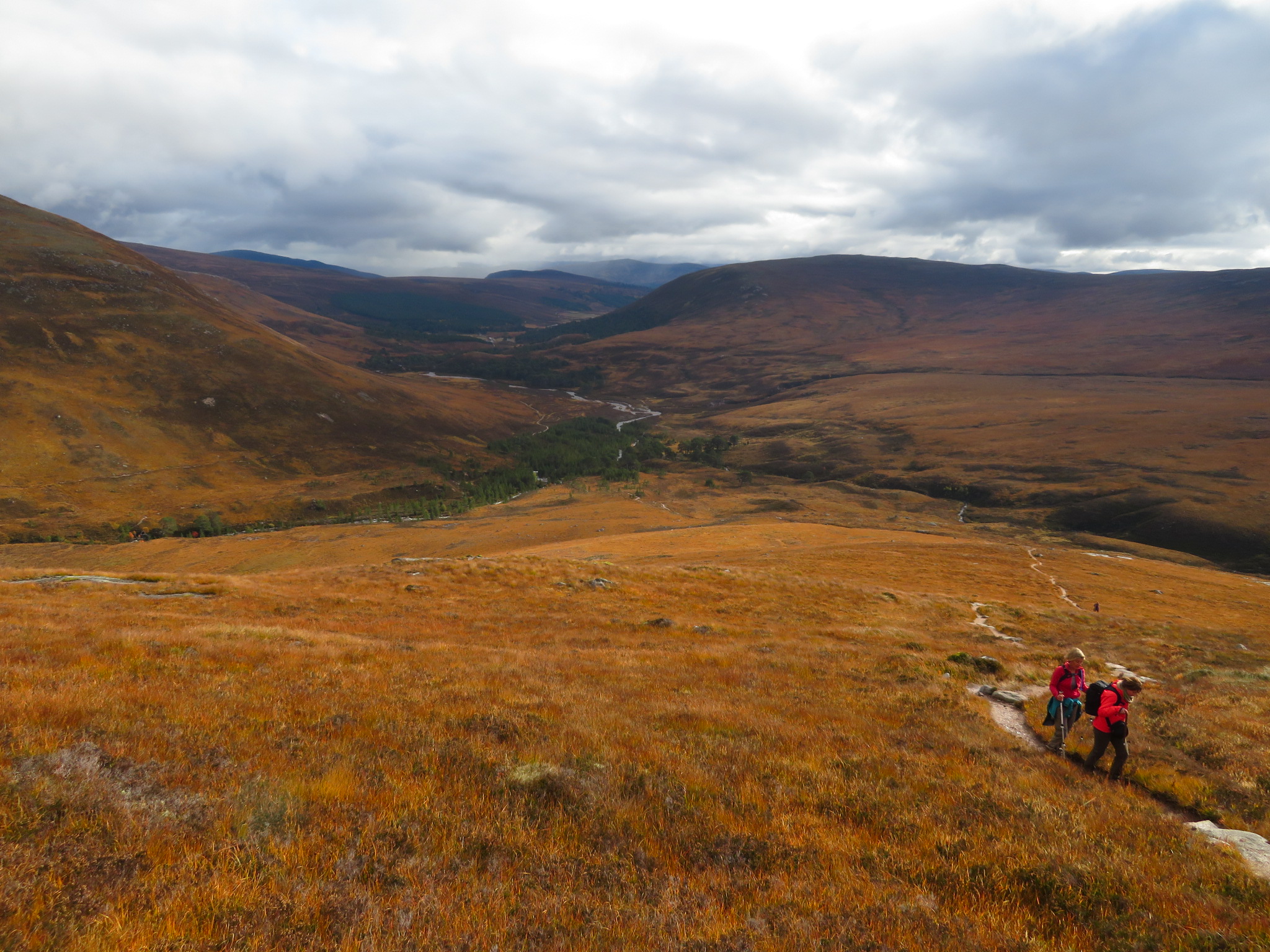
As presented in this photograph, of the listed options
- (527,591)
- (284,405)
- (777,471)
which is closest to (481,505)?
(284,405)

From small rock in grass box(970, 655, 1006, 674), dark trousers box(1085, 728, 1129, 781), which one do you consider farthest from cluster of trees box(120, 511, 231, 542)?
dark trousers box(1085, 728, 1129, 781)

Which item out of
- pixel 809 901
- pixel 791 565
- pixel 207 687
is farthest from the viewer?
pixel 791 565

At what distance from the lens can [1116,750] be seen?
477 inches

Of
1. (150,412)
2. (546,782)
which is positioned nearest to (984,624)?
(546,782)

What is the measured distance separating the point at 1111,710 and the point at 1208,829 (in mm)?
2646

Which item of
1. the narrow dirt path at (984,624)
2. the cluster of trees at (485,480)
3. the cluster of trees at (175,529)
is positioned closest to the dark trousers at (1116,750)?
the narrow dirt path at (984,624)

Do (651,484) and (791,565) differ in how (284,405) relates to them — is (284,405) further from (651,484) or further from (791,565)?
(791,565)

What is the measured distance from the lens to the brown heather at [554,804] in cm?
550

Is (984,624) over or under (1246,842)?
under

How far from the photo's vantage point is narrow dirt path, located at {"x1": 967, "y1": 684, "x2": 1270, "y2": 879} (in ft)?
27.2

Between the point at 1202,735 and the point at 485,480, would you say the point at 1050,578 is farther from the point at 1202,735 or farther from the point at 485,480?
the point at 485,480

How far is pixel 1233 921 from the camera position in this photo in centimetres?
655

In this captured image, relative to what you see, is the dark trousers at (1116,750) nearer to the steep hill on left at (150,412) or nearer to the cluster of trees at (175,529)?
the cluster of trees at (175,529)

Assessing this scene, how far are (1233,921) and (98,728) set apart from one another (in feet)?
50.5
